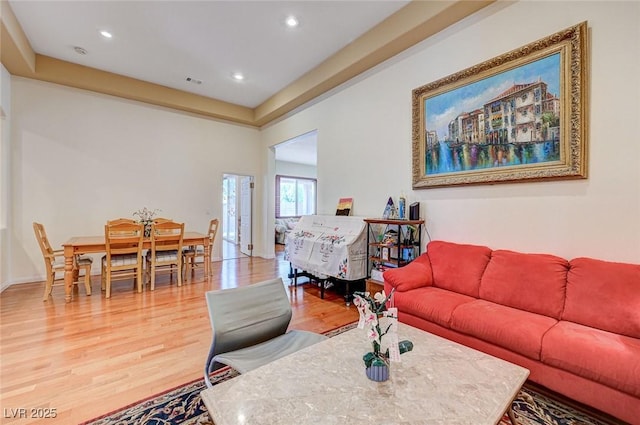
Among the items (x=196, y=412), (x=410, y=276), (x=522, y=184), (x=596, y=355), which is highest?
(x=522, y=184)

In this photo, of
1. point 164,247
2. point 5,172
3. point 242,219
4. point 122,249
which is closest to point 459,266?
point 164,247

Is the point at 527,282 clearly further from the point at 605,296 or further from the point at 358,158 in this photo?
the point at 358,158

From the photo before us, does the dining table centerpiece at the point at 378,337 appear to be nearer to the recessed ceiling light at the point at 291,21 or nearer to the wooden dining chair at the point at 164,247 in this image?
the recessed ceiling light at the point at 291,21

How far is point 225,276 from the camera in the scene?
5.03 m

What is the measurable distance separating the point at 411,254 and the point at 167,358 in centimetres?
280

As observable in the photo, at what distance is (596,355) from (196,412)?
2393 mm

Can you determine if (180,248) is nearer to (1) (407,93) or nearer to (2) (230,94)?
(2) (230,94)

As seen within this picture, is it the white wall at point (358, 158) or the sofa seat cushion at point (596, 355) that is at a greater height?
the white wall at point (358, 158)

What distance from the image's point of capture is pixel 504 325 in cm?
197

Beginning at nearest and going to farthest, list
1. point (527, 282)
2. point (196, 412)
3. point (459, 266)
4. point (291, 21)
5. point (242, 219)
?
→ point (196, 412) → point (527, 282) → point (459, 266) → point (291, 21) → point (242, 219)

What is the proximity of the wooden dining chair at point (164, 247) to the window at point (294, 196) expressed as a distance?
248 inches

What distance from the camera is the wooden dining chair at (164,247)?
427cm

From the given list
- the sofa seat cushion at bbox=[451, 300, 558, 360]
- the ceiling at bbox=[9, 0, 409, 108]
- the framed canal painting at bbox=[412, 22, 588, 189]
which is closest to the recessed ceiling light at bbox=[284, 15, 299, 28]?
the ceiling at bbox=[9, 0, 409, 108]

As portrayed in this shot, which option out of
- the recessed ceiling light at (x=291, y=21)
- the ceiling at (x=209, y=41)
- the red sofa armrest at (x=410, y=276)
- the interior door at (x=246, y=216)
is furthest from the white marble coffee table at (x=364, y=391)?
the interior door at (x=246, y=216)
